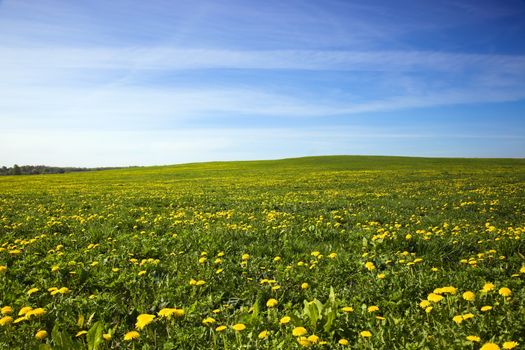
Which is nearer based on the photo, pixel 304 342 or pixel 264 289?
pixel 304 342

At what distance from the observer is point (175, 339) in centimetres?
351

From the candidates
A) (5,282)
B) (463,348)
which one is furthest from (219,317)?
(5,282)

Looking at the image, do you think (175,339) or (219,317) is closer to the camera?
(175,339)

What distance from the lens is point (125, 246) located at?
6.98 metres

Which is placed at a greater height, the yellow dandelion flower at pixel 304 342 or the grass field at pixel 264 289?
the yellow dandelion flower at pixel 304 342

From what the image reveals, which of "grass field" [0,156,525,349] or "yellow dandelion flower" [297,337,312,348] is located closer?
"yellow dandelion flower" [297,337,312,348]

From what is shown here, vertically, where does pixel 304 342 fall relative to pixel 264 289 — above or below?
above

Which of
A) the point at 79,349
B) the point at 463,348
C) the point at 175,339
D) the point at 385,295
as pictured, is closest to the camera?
the point at 463,348

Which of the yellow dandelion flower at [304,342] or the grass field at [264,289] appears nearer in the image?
the yellow dandelion flower at [304,342]

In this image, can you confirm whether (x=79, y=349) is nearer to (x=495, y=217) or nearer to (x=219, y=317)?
(x=219, y=317)

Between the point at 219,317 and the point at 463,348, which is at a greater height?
the point at 463,348

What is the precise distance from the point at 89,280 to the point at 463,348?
510 centimetres

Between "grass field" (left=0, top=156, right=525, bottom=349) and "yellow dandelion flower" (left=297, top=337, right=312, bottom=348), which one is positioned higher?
"yellow dandelion flower" (left=297, top=337, right=312, bottom=348)

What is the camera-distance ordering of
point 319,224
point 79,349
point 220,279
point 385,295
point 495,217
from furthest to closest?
point 495,217
point 319,224
point 220,279
point 385,295
point 79,349
